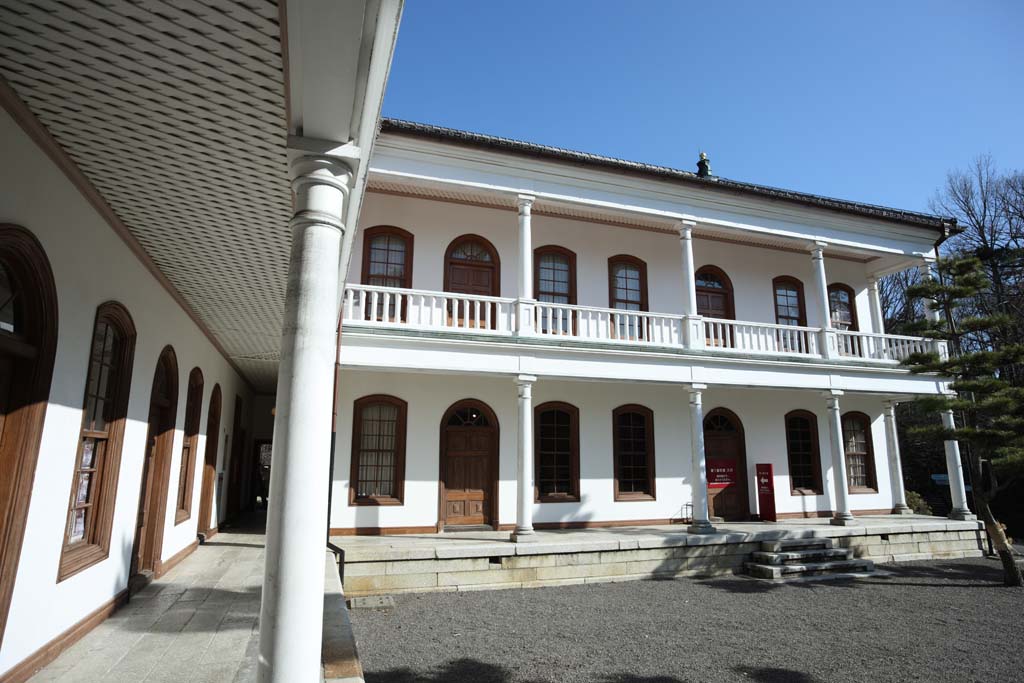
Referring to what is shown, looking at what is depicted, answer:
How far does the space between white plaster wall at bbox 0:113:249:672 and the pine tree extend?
1341 cm

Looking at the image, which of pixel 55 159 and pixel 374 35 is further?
pixel 55 159

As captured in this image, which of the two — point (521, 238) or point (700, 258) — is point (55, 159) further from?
point (700, 258)

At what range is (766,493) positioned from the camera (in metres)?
14.1

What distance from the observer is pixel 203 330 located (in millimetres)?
9180

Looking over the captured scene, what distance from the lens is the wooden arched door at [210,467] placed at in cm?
1082

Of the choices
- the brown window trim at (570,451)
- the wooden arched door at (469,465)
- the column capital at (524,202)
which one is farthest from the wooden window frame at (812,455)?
the column capital at (524,202)

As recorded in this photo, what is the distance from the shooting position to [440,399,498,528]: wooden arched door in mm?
12422

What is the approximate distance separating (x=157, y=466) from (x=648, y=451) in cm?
1015

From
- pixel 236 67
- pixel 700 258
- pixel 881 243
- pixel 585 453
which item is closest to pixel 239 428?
pixel 585 453

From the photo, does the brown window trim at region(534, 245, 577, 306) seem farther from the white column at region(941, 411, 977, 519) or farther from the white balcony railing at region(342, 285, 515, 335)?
the white column at region(941, 411, 977, 519)

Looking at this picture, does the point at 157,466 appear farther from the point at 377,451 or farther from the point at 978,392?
the point at 978,392

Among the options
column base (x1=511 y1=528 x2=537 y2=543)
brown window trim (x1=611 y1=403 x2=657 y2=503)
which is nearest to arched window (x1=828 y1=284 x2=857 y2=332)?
brown window trim (x1=611 y1=403 x2=657 y2=503)

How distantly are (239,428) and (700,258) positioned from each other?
12598mm

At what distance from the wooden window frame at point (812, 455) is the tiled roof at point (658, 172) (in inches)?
206
